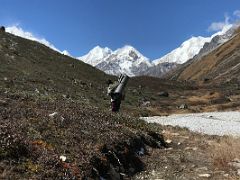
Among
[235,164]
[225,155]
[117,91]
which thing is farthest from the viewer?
[117,91]

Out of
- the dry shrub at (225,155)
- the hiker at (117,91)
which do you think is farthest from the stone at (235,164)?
the hiker at (117,91)

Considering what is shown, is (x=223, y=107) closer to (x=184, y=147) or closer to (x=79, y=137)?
(x=184, y=147)

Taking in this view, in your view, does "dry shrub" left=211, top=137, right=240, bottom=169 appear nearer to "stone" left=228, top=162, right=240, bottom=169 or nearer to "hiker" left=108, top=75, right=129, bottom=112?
"stone" left=228, top=162, right=240, bottom=169

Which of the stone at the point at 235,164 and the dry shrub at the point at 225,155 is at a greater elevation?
the dry shrub at the point at 225,155

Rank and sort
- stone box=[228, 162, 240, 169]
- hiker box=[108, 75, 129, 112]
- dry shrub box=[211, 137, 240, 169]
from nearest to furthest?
1. stone box=[228, 162, 240, 169]
2. dry shrub box=[211, 137, 240, 169]
3. hiker box=[108, 75, 129, 112]

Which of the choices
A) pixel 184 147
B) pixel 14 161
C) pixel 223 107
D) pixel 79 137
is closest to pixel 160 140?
pixel 184 147

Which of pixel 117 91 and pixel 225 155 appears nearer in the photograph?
pixel 225 155

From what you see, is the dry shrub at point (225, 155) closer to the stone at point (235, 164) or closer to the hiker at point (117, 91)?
the stone at point (235, 164)

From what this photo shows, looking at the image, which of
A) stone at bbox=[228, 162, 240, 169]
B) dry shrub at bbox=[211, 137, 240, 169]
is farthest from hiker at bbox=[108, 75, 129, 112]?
stone at bbox=[228, 162, 240, 169]

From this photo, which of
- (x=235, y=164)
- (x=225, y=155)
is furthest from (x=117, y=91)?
(x=235, y=164)

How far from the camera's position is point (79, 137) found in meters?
14.5

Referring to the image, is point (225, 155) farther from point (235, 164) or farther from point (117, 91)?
point (117, 91)

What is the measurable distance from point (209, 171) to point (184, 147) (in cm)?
476

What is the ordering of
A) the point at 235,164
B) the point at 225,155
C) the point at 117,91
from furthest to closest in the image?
the point at 117,91 < the point at 225,155 < the point at 235,164
